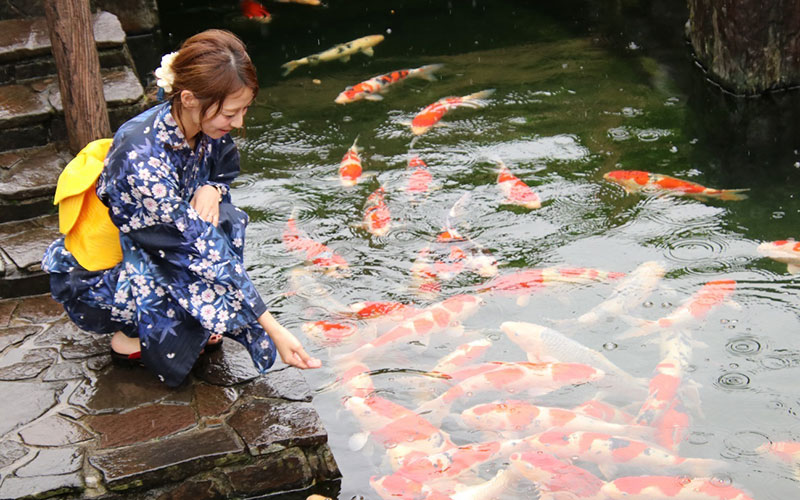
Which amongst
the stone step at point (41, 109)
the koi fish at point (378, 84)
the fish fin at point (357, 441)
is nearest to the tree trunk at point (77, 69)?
the stone step at point (41, 109)

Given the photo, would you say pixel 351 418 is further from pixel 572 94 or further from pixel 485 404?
pixel 572 94

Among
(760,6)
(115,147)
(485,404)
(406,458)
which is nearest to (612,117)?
(760,6)

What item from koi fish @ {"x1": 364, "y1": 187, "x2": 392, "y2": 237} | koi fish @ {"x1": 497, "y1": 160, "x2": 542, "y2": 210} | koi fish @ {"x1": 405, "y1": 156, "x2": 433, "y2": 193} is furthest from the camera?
koi fish @ {"x1": 405, "y1": 156, "x2": 433, "y2": 193}

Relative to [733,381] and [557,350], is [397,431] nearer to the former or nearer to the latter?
[557,350]

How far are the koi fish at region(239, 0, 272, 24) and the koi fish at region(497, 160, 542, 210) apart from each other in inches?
239

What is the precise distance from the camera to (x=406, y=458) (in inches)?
165

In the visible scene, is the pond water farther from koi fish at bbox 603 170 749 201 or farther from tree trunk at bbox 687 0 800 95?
tree trunk at bbox 687 0 800 95

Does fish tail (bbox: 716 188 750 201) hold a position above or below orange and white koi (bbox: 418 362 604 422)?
above

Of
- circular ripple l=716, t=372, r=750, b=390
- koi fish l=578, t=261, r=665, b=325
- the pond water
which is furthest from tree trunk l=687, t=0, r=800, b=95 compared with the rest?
circular ripple l=716, t=372, r=750, b=390

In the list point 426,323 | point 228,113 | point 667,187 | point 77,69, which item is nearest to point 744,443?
point 426,323

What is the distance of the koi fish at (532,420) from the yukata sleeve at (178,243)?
1350 mm

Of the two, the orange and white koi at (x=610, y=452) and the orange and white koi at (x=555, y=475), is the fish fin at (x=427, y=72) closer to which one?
the orange and white koi at (x=610, y=452)

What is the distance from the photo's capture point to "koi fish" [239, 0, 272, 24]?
11797mm

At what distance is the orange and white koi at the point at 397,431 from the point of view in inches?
167
